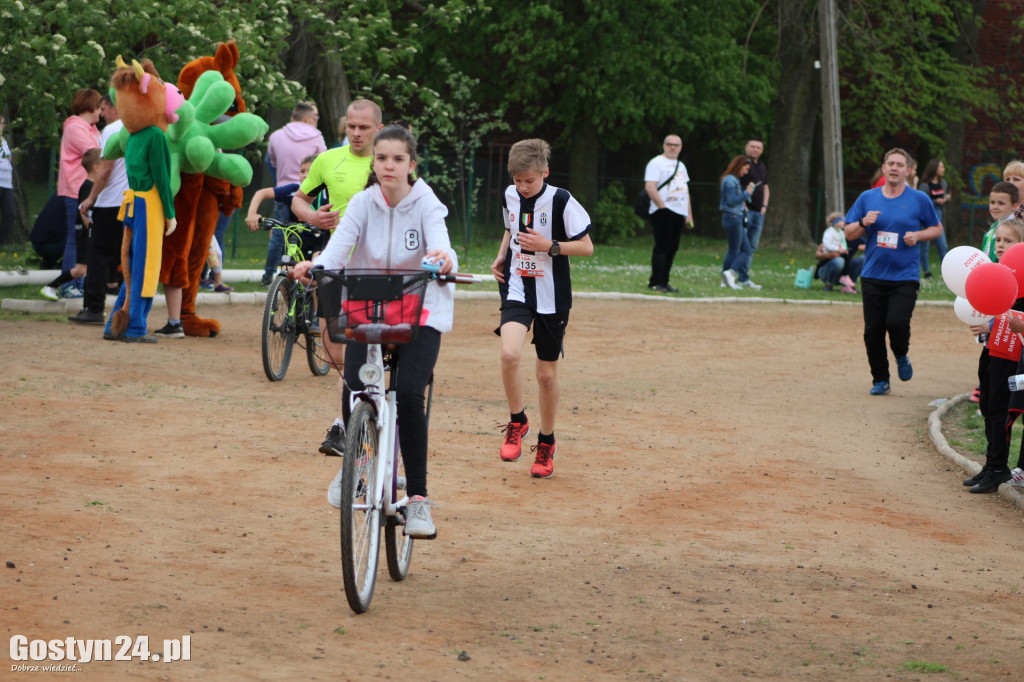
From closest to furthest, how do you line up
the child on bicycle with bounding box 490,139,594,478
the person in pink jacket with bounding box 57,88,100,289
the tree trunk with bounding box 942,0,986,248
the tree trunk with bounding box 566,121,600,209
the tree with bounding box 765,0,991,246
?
the child on bicycle with bounding box 490,139,594,478
the person in pink jacket with bounding box 57,88,100,289
the tree with bounding box 765,0,991,246
the tree trunk with bounding box 566,121,600,209
the tree trunk with bounding box 942,0,986,248

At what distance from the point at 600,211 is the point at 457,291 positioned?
14.7 m

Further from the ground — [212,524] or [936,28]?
[936,28]

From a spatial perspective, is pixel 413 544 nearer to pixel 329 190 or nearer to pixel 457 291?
pixel 329 190

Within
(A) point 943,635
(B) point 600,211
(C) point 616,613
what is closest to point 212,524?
(C) point 616,613

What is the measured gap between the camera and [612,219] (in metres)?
33.7

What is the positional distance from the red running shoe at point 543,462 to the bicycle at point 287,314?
3163 mm

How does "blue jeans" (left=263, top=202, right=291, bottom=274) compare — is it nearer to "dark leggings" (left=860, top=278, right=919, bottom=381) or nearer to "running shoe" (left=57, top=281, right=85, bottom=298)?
"running shoe" (left=57, top=281, right=85, bottom=298)

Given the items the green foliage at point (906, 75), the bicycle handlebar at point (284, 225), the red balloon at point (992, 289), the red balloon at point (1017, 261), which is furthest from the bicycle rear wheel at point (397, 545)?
the green foliage at point (906, 75)

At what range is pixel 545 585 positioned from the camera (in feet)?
19.3

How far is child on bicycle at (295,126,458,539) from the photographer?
5.66 metres

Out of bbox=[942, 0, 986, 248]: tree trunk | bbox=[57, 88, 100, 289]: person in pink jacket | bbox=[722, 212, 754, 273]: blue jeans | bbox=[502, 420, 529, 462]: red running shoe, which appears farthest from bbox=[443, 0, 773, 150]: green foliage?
bbox=[502, 420, 529, 462]: red running shoe

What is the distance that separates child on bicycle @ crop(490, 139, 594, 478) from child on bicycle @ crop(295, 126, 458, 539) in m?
1.88

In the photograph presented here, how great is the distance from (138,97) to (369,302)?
7.79 metres

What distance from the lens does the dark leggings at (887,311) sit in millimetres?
11742
